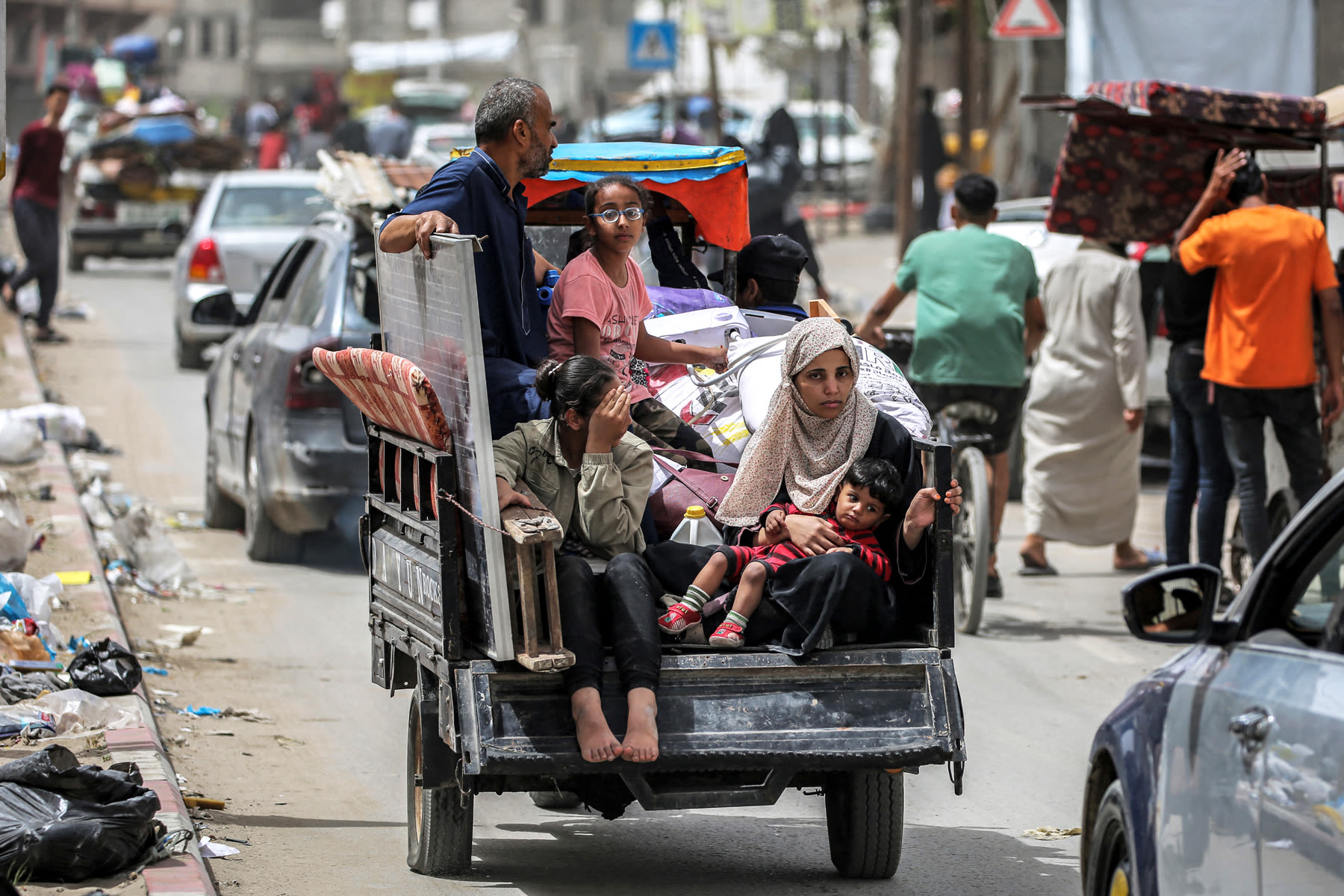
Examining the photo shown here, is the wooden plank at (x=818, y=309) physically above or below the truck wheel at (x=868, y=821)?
above

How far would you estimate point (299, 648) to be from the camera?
8.59 m

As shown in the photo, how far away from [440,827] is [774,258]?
8.06 feet

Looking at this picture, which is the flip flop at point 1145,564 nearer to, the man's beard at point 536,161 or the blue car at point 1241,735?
the man's beard at point 536,161

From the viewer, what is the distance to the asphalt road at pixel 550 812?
5.51 m

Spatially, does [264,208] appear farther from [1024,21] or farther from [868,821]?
[868,821]

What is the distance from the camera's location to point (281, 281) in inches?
430

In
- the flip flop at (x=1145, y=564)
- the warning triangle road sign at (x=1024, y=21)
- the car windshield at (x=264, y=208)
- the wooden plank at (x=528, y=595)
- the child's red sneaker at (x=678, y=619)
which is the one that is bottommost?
the flip flop at (x=1145, y=564)

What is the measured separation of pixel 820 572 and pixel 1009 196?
57.0 feet

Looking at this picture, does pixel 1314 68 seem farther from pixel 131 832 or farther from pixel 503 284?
pixel 131 832

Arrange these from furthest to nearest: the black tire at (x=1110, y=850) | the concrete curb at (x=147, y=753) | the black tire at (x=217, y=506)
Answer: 1. the black tire at (x=217, y=506)
2. the concrete curb at (x=147, y=753)
3. the black tire at (x=1110, y=850)

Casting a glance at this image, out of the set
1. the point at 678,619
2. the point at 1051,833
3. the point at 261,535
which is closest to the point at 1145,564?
the point at 261,535

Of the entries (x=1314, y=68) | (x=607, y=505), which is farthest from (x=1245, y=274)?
(x=1314, y=68)

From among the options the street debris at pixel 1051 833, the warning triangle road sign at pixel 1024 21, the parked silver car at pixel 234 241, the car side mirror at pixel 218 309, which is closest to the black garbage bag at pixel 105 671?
the street debris at pixel 1051 833

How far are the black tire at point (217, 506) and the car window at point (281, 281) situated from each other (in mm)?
914
